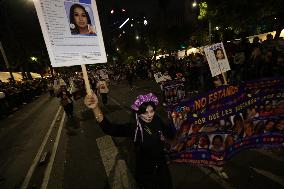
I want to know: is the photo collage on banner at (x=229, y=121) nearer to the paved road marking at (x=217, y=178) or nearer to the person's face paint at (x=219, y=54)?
the paved road marking at (x=217, y=178)

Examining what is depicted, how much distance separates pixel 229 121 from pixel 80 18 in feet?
10.1

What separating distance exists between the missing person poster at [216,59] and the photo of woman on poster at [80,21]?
3453 millimetres

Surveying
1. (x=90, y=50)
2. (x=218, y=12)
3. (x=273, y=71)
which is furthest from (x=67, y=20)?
(x=218, y=12)

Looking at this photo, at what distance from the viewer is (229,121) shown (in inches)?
185

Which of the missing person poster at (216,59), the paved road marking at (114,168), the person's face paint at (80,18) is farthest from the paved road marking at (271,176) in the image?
the person's face paint at (80,18)

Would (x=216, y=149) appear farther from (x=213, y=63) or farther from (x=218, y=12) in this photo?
(x=218, y=12)

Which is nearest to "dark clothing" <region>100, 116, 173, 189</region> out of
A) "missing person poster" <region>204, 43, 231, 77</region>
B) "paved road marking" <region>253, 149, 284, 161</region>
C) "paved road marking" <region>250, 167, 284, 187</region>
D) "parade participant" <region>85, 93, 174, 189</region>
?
"parade participant" <region>85, 93, 174, 189</region>

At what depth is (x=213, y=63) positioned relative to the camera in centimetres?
614

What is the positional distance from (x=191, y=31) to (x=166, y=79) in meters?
38.2

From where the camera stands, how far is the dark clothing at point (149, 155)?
11.5ft

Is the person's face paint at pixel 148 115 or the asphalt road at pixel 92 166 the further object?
the asphalt road at pixel 92 166

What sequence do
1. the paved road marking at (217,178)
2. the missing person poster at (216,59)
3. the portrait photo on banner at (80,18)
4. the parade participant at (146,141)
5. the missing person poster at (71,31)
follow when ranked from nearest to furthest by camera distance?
the missing person poster at (71,31)
the portrait photo on banner at (80,18)
the parade participant at (146,141)
the paved road marking at (217,178)
the missing person poster at (216,59)

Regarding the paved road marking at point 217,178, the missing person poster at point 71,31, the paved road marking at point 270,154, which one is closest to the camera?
the missing person poster at point 71,31

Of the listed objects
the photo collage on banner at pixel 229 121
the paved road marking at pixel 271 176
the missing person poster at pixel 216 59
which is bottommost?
the paved road marking at pixel 271 176
